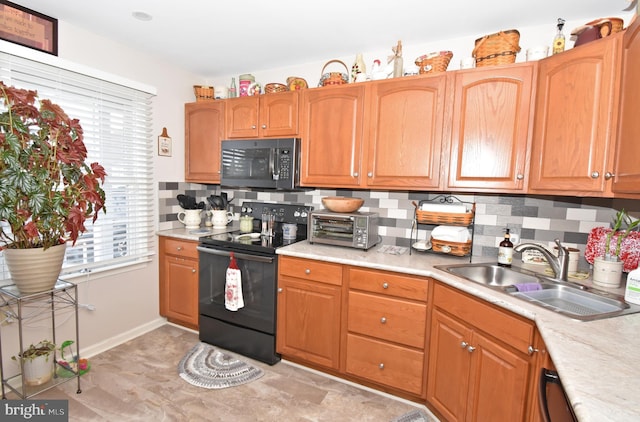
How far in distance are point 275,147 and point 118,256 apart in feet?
5.15

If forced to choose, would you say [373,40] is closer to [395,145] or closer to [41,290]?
[395,145]


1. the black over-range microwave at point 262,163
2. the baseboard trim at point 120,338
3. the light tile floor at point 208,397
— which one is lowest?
the light tile floor at point 208,397

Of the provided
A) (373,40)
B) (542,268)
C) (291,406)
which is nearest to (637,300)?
(542,268)

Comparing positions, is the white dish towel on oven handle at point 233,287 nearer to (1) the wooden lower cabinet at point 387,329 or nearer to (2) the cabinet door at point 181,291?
(2) the cabinet door at point 181,291

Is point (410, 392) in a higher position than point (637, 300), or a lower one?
lower

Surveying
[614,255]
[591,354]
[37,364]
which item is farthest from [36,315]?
[614,255]

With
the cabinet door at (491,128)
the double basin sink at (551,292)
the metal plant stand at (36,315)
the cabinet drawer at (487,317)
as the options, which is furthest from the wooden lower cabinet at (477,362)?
the metal plant stand at (36,315)

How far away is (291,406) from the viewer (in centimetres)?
196

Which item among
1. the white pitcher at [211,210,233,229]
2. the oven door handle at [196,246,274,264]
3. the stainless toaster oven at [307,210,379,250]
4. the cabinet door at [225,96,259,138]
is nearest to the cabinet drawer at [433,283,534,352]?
the stainless toaster oven at [307,210,379,250]

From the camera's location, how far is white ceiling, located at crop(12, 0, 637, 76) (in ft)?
6.05

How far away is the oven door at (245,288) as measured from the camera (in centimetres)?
232

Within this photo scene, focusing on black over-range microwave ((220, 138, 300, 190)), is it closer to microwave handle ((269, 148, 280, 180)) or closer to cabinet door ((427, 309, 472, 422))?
microwave handle ((269, 148, 280, 180))

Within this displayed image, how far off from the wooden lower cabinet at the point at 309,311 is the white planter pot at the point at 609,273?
54.8 inches

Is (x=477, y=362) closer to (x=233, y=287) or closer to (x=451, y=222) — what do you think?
(x=451, y=222)
